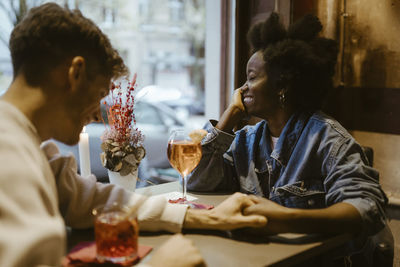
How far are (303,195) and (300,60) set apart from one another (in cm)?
61

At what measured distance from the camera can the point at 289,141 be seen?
1611mm

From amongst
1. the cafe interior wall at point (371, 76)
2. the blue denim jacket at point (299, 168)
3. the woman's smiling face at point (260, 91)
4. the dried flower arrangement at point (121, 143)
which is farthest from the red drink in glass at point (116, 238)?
the cafe interior wall at point (371, 76)

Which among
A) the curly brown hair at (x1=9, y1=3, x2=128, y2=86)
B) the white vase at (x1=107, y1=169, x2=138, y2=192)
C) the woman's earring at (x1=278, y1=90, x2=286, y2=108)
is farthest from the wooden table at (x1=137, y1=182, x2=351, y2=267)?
the woman's earring at (x1=278, y1=90, x2=286, y2=108)

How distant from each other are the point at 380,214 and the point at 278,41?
90 centimetres

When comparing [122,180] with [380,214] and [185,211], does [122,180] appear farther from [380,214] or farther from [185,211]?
[380,214]

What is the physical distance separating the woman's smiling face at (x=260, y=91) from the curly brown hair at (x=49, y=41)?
0.86 meters

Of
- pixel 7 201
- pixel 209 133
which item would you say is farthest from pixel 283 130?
pixel 7 201

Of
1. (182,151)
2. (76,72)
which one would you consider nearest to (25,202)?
(76,72)

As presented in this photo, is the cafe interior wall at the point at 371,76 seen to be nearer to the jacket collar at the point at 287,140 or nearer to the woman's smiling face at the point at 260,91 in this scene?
the woman's smiling face at the point at 260,91

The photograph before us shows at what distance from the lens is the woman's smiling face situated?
170 centimetres

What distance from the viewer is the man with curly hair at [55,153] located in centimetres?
73

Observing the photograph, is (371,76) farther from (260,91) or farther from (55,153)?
(55,153)

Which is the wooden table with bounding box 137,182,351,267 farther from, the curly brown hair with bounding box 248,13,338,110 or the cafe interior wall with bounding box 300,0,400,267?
the cafe interior wall with bounding box 300,0,400,267

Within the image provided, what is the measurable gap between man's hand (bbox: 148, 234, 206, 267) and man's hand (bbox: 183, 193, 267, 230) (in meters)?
0.23
